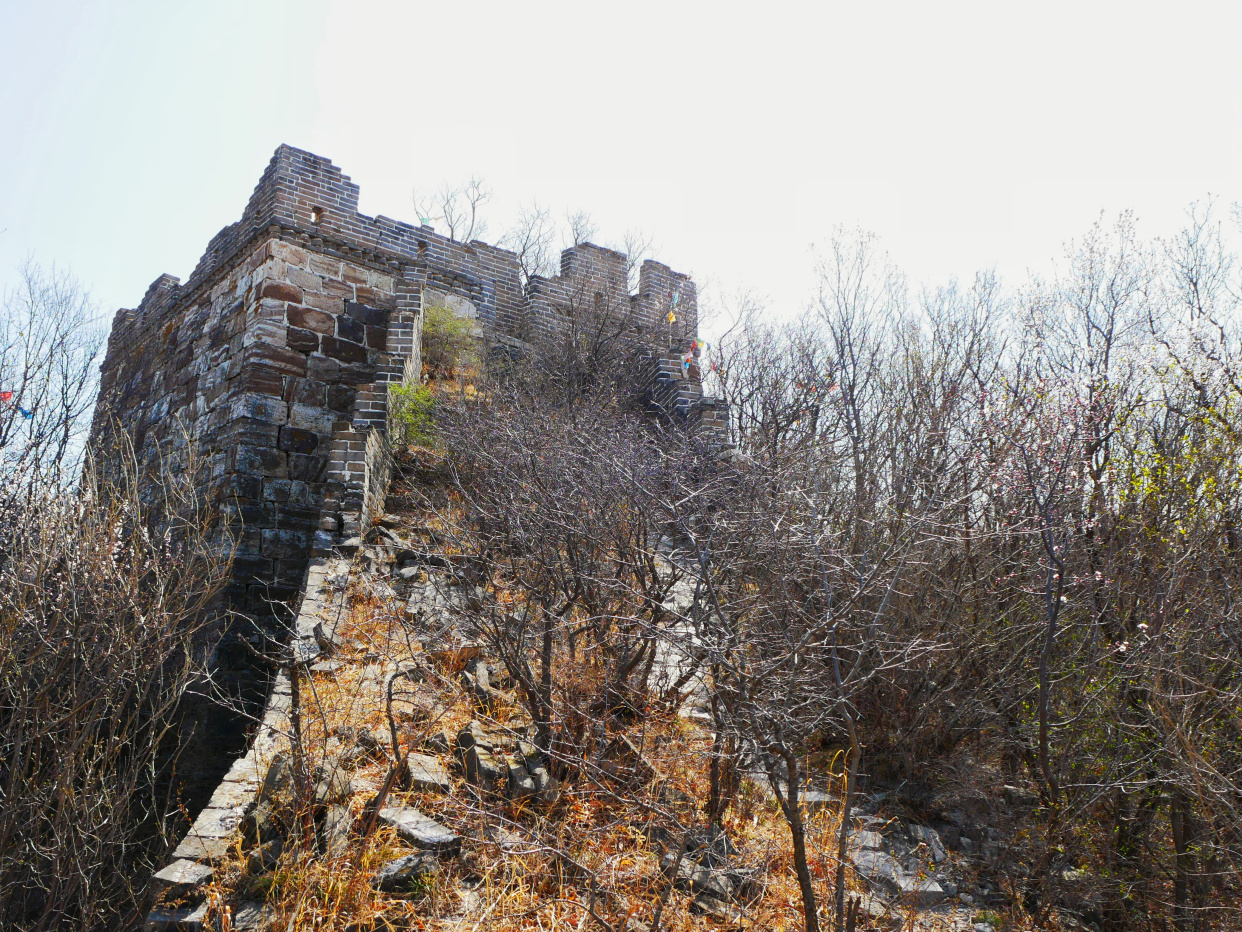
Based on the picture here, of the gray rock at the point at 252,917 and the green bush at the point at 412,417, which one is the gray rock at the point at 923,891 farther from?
the green bush at the point at 412,417

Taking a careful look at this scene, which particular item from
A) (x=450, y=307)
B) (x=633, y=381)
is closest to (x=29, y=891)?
(x=450, y=307)

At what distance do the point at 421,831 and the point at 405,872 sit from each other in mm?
234

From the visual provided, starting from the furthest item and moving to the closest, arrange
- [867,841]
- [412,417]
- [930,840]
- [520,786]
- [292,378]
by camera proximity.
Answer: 1. [412,417]
2. [292,378]
3. [930,840]
4. [867,841]
5. [520,786]

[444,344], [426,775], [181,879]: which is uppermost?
[444,344]

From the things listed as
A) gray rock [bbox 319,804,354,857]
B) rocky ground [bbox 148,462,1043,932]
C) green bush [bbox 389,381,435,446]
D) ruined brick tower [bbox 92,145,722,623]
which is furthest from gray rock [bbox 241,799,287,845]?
green bush [bbox 389,381,435,446]

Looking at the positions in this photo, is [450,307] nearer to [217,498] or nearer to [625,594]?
[217,498]

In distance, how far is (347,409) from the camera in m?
7.73

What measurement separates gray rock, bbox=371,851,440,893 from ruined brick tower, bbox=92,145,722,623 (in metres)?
3.24

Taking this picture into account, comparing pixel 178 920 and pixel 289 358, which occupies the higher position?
pixel 289 358

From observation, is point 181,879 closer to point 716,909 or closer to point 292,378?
point 716,909

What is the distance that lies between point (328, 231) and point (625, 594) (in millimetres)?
5965

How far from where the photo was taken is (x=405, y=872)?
11.0 ft

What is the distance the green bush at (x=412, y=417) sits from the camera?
7738mm

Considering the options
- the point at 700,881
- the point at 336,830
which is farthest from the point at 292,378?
the point at 700,881
